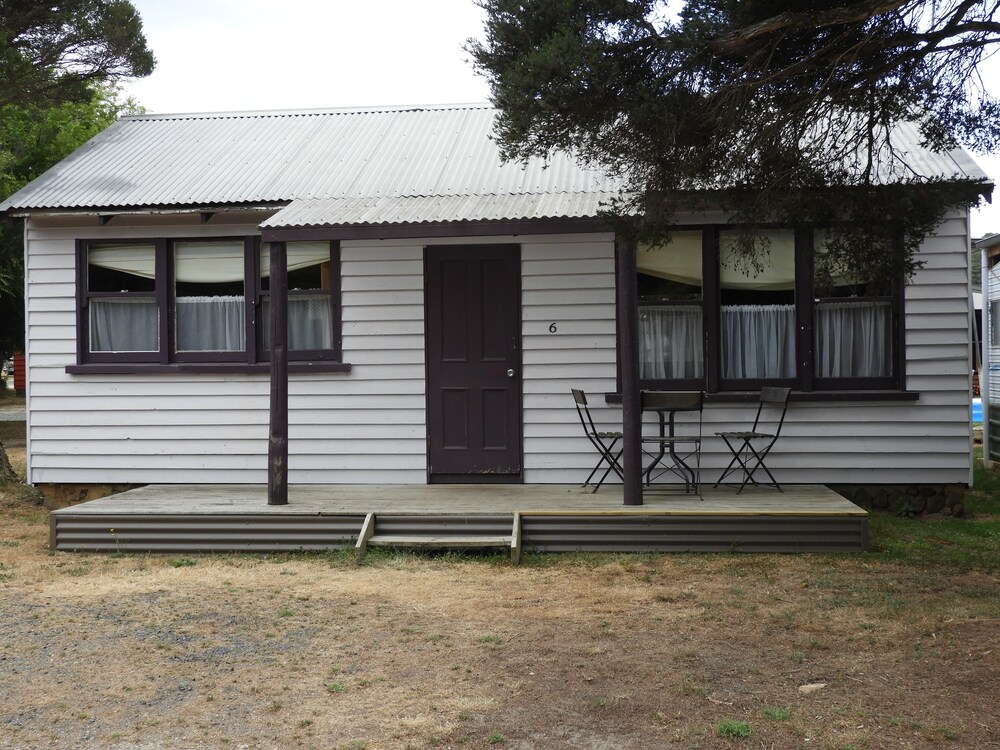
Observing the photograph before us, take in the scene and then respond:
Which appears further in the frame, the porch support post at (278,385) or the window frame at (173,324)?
the window frame at (173,324)

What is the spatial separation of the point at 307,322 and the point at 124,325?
68.3 inches

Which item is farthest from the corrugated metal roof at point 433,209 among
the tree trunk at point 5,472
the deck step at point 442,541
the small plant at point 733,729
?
the tree trunk at point 5,472

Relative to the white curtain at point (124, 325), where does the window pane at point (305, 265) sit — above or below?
above

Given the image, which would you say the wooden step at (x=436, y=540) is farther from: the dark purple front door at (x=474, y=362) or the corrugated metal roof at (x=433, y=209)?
the corrugated metal roof at (x=433, y=209)

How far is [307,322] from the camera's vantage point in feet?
32.1

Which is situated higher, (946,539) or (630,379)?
(630,379)

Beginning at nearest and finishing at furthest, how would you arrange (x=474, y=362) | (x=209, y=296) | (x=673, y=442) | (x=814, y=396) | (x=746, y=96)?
(x=746, y=96), (x=673, y=442), (x=814, y=396), (x=474, y=362), (x=209, y=296)

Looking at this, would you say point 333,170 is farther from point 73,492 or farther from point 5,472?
point 5,472

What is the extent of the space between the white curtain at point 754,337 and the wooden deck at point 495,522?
46.3 inches

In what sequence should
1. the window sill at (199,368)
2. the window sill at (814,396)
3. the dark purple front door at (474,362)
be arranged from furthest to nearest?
the window sill at (199,368) < the dark purple front door at (474,362) < the window sill at (814,396)

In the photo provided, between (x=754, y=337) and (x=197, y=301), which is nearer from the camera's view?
(x=754, y=337)

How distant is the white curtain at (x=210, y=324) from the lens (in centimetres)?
983

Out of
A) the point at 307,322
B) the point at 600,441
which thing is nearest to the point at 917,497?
the point at 600,441

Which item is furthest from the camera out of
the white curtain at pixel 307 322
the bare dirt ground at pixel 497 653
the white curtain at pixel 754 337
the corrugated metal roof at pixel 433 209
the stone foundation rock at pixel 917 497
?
the white curtain at pixel 307 322
